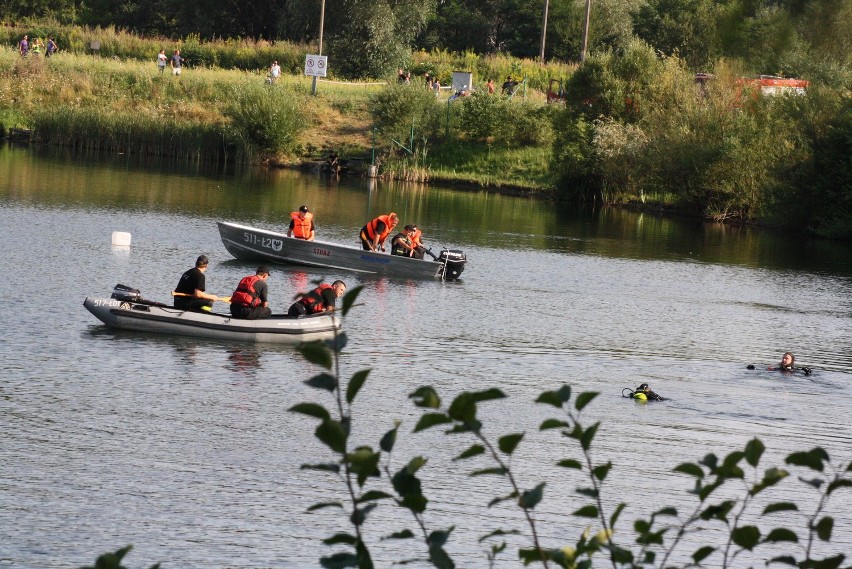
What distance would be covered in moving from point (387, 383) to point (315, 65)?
42.0m

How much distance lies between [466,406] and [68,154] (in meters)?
50.2

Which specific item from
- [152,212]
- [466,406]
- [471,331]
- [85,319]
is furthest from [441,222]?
[466,406]

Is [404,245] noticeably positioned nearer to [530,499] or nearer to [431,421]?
[530,499]

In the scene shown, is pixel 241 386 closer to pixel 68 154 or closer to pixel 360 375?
pixel 360 375

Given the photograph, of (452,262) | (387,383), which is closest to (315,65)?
(452,262)

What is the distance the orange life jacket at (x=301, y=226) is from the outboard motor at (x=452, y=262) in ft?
11.1

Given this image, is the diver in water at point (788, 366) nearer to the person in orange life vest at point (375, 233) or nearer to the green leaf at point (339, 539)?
the person in orange life vest at point (375, 233)

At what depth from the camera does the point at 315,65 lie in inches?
2275

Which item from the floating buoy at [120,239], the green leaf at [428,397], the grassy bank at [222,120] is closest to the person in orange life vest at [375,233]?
the floating buoy at [120,239]

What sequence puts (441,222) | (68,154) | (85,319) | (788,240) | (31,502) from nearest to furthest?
(31,502) < (85,319) < (441,222) < (788,240) < (68,154)

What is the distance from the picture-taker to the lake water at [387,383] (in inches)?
465

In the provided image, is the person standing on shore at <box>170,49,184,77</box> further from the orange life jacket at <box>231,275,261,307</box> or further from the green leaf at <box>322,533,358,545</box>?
the green leaf at <box>322,533,358,545</box>

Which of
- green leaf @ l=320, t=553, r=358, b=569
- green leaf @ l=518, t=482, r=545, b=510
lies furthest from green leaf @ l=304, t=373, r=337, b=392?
green leaf @ l=518, t=482, r=545, b=510

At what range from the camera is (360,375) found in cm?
373
